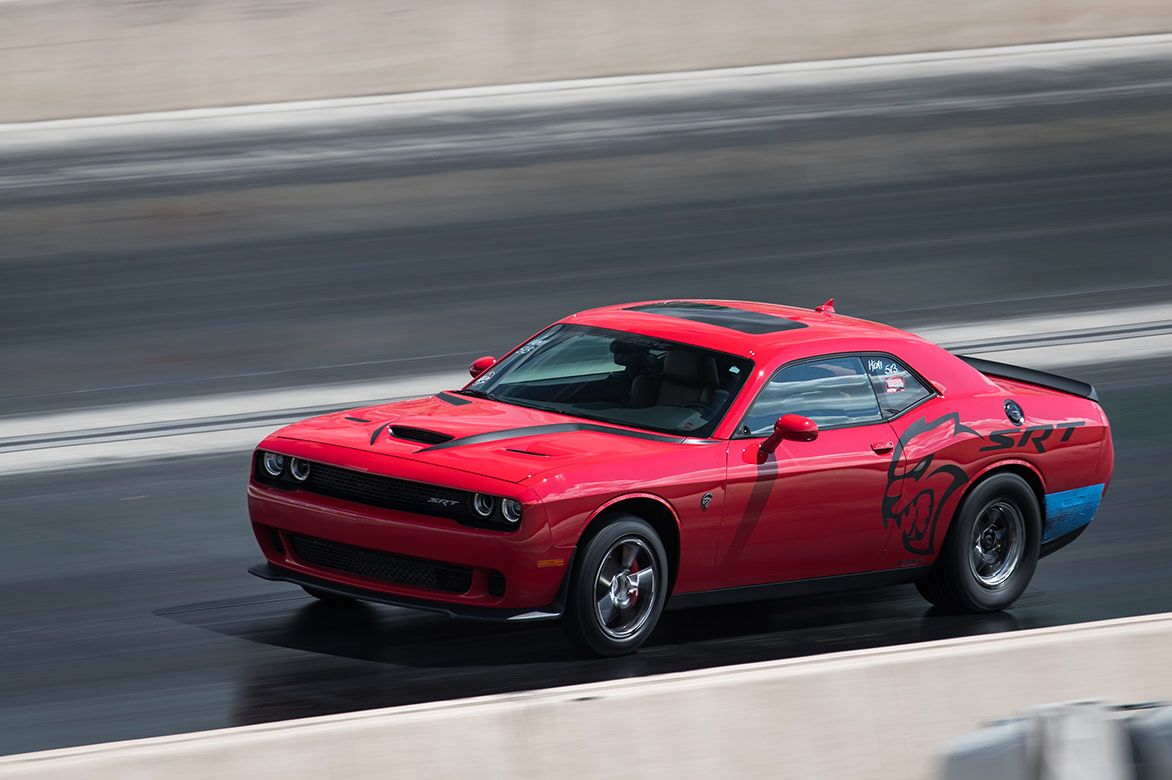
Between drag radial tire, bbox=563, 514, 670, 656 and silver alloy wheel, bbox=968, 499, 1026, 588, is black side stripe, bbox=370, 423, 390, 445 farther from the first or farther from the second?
silver alloy wheel, bbox=968, 499, 1026, 588

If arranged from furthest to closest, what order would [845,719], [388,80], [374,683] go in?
[388,80], [374,683], [845,719]

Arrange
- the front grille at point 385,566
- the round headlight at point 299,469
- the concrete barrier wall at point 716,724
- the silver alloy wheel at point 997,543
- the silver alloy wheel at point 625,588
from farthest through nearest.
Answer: the silver alloy wheel at point 997,543
the round headlight at point 299,469
the silver alloy wheel at point 625,588
the front grille at point 385,566
the concrete barrier wall at point 716,724

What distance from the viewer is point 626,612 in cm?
800

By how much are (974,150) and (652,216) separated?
514 centimetres

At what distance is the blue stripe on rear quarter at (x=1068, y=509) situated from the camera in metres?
9.48

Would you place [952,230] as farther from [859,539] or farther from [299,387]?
[859,539]

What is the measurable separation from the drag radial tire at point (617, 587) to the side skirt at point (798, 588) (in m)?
0.20

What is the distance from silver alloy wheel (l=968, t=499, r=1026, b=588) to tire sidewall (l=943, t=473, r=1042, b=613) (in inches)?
0.9

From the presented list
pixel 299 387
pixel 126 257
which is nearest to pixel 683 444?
pixel 299 387

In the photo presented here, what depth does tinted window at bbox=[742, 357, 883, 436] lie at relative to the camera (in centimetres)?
856

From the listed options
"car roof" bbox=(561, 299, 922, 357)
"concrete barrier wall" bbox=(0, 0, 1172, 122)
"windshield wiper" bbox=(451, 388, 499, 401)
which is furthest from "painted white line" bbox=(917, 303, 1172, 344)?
"concrete barrier wall" bbox=(0, 0, 1172, 122)

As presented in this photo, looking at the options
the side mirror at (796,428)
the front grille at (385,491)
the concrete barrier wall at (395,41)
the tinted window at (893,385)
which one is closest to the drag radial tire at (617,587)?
the front grille at (385,491)

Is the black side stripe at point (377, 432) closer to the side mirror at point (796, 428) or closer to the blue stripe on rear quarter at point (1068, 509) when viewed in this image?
the side mirror at point (796, 428)

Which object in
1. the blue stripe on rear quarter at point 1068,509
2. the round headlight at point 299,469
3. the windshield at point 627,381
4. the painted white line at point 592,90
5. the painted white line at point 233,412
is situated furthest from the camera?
the painted white line at point 592,90
